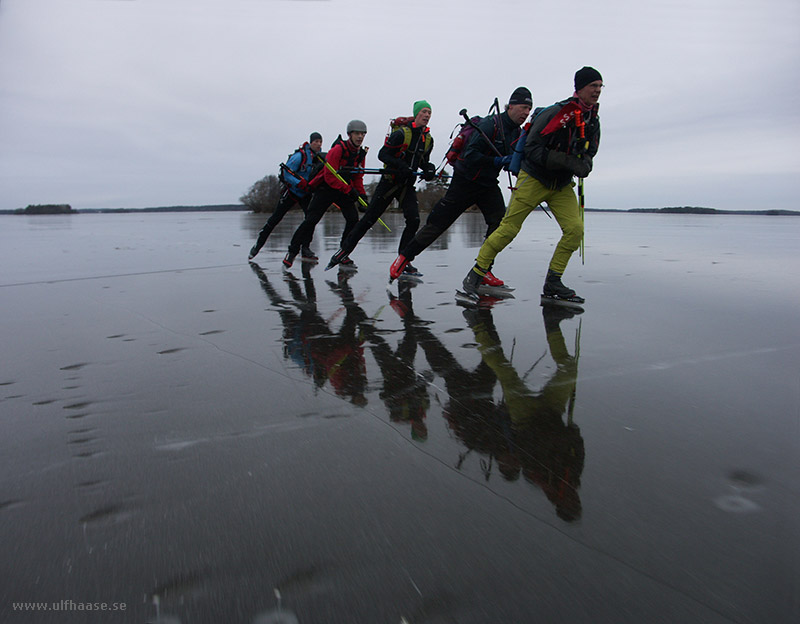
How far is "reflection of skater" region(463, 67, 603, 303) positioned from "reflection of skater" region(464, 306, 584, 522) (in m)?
2.00

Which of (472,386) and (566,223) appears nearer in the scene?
(472,386)

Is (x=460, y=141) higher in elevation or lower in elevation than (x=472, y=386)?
higher

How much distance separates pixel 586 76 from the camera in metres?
4.89

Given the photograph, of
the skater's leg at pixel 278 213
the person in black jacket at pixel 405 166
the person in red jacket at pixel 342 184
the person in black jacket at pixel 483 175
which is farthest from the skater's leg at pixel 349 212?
the person in black jacket at pixel 483 175

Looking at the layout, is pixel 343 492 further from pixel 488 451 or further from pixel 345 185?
pixel 345 185

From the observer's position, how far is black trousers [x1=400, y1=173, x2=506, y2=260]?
249 inches

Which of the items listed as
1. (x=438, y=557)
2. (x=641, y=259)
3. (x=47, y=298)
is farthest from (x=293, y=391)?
(x=641, y=259)

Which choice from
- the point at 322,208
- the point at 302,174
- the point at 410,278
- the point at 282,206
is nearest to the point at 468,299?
the point at 410,278

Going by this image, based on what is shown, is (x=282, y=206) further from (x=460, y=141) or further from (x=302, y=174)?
(x=460, y=141)

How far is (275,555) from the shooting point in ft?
4.97

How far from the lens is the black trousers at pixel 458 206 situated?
632 centimetres

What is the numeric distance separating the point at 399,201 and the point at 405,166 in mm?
608

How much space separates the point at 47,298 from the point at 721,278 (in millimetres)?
7804

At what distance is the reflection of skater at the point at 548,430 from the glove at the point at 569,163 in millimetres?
2051
